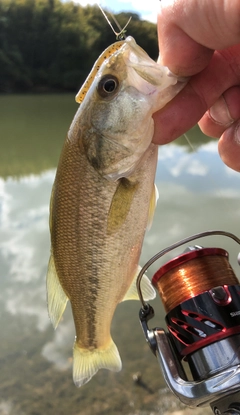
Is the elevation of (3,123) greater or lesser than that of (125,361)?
lesser

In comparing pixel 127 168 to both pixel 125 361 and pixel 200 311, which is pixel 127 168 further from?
pixel 125 361

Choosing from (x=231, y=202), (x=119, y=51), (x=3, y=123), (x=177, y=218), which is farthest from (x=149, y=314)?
(x=3, y=123)

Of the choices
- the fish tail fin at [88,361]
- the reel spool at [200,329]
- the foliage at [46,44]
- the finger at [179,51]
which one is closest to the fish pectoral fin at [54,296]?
the fish tail fin at [88,361]

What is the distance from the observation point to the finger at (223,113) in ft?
6.13

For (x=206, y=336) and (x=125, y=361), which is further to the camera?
(x=125, y=361)

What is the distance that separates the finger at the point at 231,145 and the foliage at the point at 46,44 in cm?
3127

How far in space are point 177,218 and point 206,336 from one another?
14.4 feet

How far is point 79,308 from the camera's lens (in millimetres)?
1784

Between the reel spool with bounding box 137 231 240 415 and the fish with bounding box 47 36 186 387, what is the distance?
18 cm

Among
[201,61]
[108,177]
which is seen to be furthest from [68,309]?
[201,61]

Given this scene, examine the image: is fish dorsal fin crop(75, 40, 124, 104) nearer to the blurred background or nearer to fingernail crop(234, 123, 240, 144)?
fingernail crop(234, 123, 240, 144)

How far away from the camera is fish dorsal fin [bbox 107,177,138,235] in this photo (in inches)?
60.9

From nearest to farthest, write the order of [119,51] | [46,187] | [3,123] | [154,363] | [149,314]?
Result: [119,51], [149,314], [154,363], [46,187], [3,123]

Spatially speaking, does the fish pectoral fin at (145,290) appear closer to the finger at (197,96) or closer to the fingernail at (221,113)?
the finger at (197,96)
